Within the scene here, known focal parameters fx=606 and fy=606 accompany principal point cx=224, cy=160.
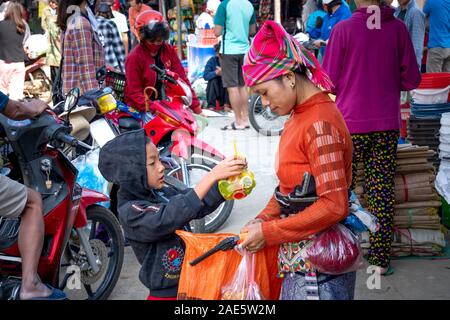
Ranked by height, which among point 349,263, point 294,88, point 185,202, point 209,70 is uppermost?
point 294,88

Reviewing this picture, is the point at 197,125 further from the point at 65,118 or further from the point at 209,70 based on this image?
the point at 209,70

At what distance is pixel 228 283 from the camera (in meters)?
2.36

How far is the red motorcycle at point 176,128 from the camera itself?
506cm

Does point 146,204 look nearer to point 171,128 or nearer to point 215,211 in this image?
point 171,128

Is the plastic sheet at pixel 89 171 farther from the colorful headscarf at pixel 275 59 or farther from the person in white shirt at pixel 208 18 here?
the person in white shirt at pixel 208 18

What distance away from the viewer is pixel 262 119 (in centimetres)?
919

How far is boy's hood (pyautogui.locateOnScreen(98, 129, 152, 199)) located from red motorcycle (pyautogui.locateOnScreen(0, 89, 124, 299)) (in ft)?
3.60

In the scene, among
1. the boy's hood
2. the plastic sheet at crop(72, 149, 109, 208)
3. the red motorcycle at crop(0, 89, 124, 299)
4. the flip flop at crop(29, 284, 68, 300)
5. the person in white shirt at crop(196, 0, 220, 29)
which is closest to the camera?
the boy's hood

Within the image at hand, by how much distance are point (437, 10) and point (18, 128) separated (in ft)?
23.5

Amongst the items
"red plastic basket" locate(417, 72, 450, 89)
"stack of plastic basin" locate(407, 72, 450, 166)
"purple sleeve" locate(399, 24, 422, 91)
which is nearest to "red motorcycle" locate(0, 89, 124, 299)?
"purple sleeve" locate(399, 24, 422, 91)

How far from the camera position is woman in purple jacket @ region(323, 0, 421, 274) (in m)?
4.02

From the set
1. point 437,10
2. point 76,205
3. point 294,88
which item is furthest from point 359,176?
point 437,10

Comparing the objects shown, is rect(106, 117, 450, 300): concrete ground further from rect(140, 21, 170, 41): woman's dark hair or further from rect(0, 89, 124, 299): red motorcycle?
rect(140, 21, 170, 41): woman's dark hair

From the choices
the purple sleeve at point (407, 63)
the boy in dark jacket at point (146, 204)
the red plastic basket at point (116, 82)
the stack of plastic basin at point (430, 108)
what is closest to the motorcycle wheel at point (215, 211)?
the red plastic basket at point (116, 82)
